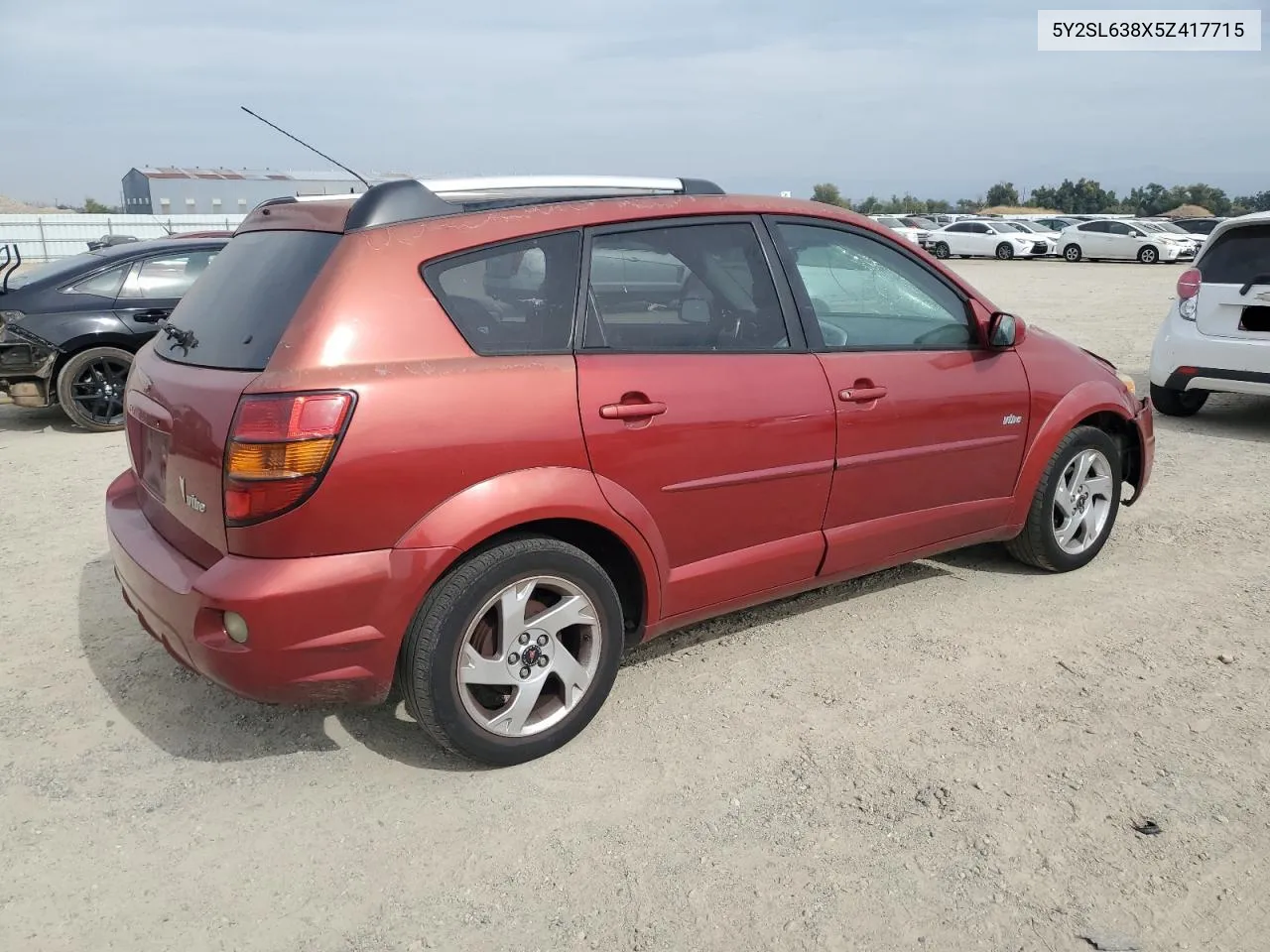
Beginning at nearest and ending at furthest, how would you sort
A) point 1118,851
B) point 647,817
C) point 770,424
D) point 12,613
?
1. point 1118,851
2. point 647,817
3. point 770,424
4. point 12,613

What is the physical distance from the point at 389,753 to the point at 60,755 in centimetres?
106

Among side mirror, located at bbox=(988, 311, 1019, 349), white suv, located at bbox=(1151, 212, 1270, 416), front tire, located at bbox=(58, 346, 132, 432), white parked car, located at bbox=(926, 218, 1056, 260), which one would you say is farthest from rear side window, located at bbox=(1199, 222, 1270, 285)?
white parked car, located at bbox=(926, 218, 1056, 260)

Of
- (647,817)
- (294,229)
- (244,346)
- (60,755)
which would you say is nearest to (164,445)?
(244,346)

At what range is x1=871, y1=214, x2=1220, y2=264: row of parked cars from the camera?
32375 millimetres

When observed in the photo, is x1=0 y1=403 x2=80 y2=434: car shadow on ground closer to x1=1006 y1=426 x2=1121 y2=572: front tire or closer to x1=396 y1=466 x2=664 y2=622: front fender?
x1=396 y1=466 x2=664 y2=622: front fender

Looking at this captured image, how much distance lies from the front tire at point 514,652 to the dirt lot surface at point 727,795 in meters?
0.14

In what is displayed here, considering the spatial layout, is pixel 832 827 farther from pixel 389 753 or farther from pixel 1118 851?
pixel 389 753

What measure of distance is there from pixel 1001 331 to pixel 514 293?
2.17 metres

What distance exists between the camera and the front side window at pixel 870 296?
3.90 metres

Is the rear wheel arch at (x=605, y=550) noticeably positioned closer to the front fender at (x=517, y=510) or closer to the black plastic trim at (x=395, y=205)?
the front fender at (x=517, y=510)

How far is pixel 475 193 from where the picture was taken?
3.37 meters

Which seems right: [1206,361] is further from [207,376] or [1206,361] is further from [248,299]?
[207,376]

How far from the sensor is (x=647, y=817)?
2990 mm

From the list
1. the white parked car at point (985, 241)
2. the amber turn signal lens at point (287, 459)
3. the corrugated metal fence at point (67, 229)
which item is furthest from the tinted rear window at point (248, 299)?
the white parked car at point (985, 241)
